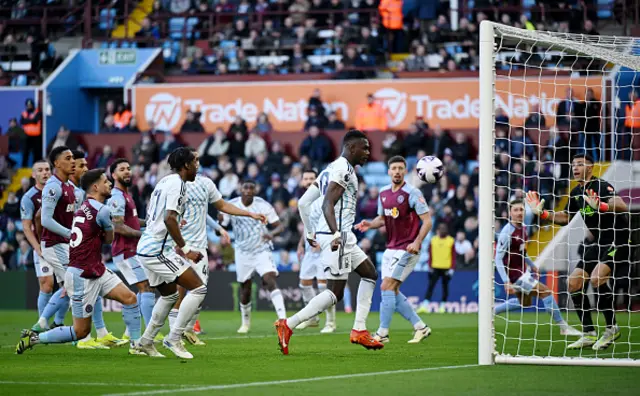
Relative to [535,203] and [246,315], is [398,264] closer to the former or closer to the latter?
[535,203]

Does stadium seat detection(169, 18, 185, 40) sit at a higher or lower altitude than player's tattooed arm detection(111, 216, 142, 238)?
higher

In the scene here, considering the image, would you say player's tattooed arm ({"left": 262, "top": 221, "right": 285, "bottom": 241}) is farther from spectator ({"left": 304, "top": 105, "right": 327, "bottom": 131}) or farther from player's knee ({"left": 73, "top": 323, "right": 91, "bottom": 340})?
spectator ({"left": 304, "top": 105, "right": 327, "bottom": 131})

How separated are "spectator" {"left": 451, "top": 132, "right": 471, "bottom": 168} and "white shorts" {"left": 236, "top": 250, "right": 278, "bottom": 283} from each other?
368 inches

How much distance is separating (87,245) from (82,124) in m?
21.8

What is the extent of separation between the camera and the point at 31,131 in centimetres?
3045

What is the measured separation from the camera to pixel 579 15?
1139 inches

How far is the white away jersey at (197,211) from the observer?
13320mm

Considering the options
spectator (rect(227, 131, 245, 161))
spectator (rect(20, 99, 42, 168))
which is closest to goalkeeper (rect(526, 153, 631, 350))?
spectator (rect(227, 131, 245, 161))

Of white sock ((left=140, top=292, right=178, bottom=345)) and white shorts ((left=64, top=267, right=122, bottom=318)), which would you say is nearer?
white sock ((left=140, top=292, right=178, bottom=345))

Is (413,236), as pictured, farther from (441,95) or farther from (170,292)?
(441,95)

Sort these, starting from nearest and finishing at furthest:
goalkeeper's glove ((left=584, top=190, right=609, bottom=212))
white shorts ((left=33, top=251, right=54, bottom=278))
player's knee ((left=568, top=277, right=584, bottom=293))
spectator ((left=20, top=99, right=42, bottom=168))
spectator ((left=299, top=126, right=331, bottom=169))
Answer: goalkeeper's glove ((left=584, top=190, right=609, bottom=212))
player's knee ((left=568, top=277, right=584, bottom=293))
white shorts ((left=33, top=251, right=54, bottom=278))
spectator ((left=299, top=126, right=331, bottom=169))
spectator ((left=20, top=99, right=42, bottom=168))

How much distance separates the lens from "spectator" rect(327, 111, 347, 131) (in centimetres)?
2820

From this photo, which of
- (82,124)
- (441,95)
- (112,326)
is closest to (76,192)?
(112,326)

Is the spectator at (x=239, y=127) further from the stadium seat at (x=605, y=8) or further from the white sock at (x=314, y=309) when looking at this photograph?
the white sock at (x=314, y=309)
